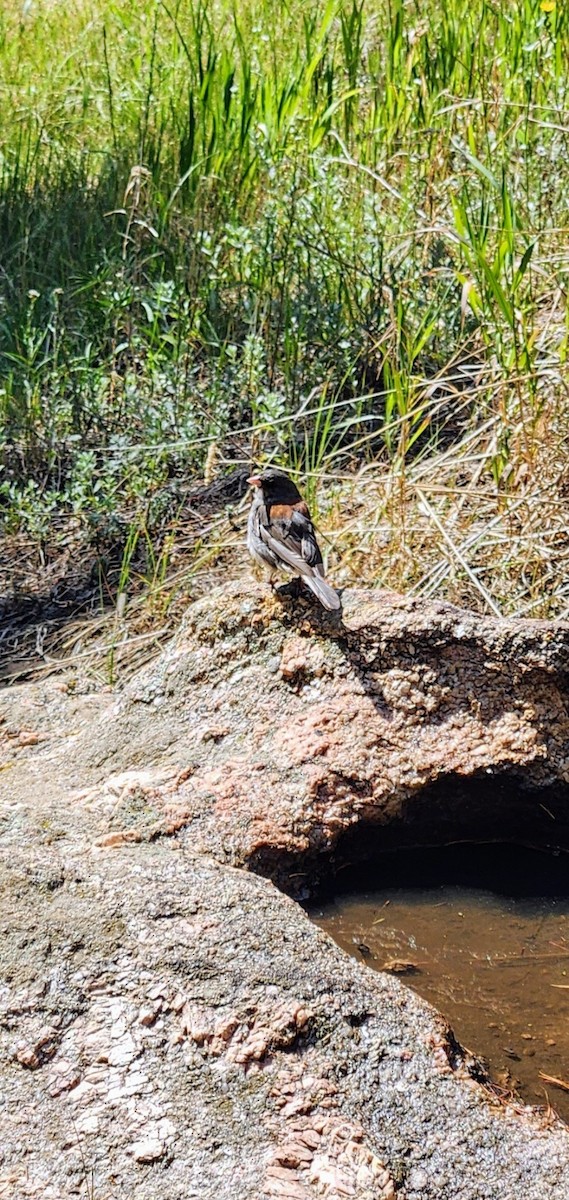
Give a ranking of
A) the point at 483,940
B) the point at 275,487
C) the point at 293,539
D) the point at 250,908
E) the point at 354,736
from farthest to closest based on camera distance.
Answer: the point at 275,487 → the point at 293,539 → the point at 354,736 → the point at 483,940 → the point at 250,908

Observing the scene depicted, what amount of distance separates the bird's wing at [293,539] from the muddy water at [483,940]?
830 mm

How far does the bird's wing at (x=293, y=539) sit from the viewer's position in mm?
3494

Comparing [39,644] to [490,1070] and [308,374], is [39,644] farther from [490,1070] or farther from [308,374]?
[490,1070]

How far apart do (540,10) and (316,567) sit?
3.64 metres

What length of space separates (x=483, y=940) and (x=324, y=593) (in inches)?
37.6

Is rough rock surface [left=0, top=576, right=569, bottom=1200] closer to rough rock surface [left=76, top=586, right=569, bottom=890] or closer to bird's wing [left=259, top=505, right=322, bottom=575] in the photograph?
rough rock surface [left=76, top=586, right=569, bottom=890]

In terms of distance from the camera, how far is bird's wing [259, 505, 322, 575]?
11.5 ft

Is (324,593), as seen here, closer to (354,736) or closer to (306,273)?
(354,736)

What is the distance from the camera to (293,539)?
365cm

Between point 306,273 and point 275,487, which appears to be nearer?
point 275,487

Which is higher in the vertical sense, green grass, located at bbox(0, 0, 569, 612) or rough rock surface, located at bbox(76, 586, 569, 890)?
green grass, located at bbox(0, 0, 569, 612)

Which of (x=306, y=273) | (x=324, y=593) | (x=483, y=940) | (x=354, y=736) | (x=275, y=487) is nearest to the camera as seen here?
(x=483, y=940)

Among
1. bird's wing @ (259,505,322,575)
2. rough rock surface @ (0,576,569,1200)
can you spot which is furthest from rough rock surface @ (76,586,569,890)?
bird's wing @ (259,505,322,575)

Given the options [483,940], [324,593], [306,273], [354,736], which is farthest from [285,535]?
[306,273]
